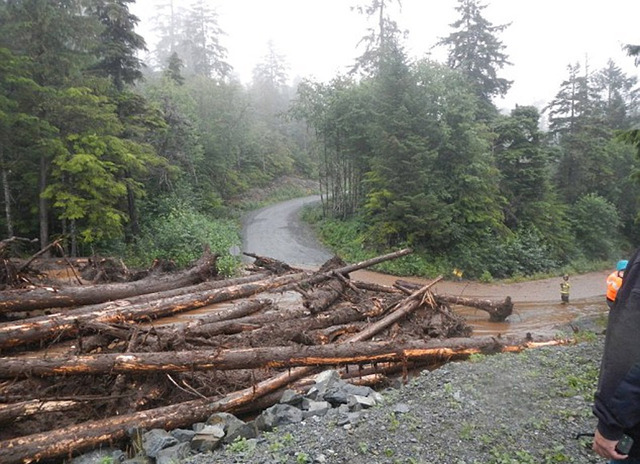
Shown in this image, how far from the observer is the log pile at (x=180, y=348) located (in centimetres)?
524

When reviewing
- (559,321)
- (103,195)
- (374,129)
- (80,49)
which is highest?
(80,49)

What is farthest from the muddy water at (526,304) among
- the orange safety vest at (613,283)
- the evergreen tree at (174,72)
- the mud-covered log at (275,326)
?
the evergreen tree at (174,72)

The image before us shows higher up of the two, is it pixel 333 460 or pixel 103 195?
pixel 103 195

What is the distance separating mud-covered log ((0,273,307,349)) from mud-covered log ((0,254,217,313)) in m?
0.94

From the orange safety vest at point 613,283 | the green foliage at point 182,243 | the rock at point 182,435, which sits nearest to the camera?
the orange safety vest at point 613,283

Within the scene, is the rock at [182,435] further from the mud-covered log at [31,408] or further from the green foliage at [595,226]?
the green foliage at [595,226]

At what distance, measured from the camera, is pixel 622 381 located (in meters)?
1.98

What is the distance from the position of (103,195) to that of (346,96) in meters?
14.9

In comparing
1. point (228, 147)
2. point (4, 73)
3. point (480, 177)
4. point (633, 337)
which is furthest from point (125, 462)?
point (228, 147)

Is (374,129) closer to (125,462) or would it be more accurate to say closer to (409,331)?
(409,331)

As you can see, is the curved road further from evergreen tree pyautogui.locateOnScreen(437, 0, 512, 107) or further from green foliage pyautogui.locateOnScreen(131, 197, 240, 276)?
evergreen tree pyautogui.locateOnScreen(437, 0, 512, 107)

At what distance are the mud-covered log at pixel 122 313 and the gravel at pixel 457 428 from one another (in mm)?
4330

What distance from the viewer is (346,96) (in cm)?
2352

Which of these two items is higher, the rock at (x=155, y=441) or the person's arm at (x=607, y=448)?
the person's arm at (x=607, y=448)
